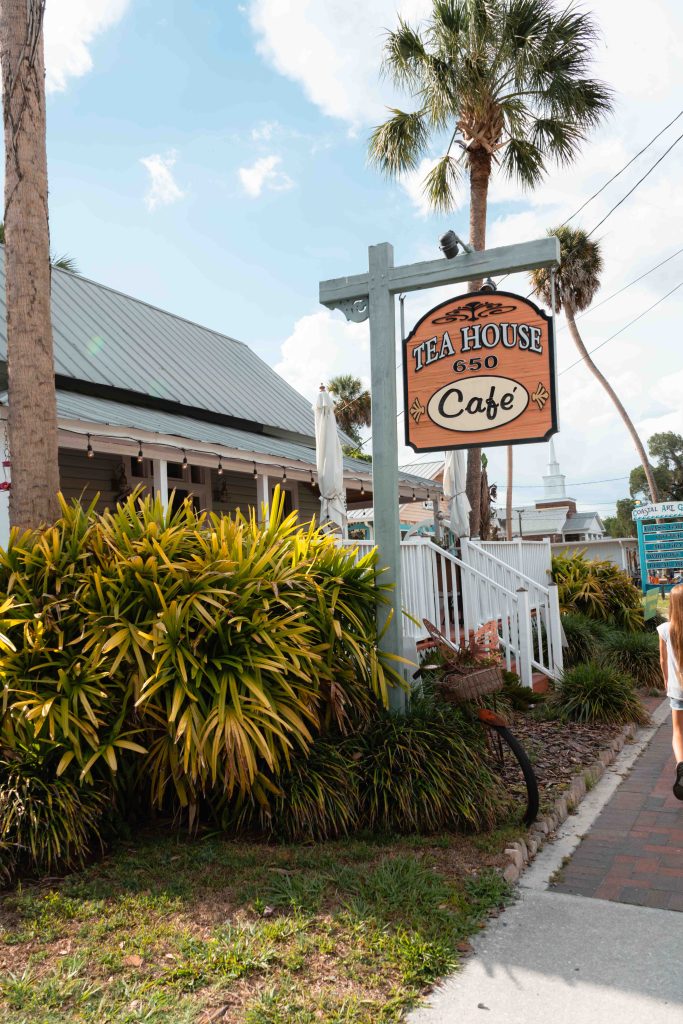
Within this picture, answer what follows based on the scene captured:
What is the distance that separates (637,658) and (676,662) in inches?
198

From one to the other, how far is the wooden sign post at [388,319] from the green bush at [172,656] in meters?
0.46

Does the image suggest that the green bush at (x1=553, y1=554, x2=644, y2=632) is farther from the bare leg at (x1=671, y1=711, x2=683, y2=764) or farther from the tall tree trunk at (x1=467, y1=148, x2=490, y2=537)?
the bare leg at (x1=671, y1=711, x2=683, y2=764)

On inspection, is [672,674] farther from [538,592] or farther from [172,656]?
[538,592]

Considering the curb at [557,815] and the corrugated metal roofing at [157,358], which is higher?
the corrugated metal roofing at [157,358]

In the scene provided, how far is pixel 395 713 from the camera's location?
5.48 metres

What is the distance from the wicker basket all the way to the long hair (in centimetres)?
121

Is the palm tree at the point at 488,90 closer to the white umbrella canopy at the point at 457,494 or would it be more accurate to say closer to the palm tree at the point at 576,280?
the white umbrella canopy at the point at 457,494

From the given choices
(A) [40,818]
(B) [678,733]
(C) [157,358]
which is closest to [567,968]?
(B) [678,733]

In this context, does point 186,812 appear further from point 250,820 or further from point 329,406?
point 329,406

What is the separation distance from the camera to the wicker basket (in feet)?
17.6

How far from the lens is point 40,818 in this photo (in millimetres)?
4258

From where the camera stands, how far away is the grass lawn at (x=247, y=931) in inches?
119

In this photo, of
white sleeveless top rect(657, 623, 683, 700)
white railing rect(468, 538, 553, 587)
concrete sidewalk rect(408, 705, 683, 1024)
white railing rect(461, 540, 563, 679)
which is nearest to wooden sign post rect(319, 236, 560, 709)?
white sleeveless top rect(657, 623, 683, 700)

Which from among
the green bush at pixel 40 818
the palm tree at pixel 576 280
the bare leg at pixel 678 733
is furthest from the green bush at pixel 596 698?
the palm tree at pixel 576 280
